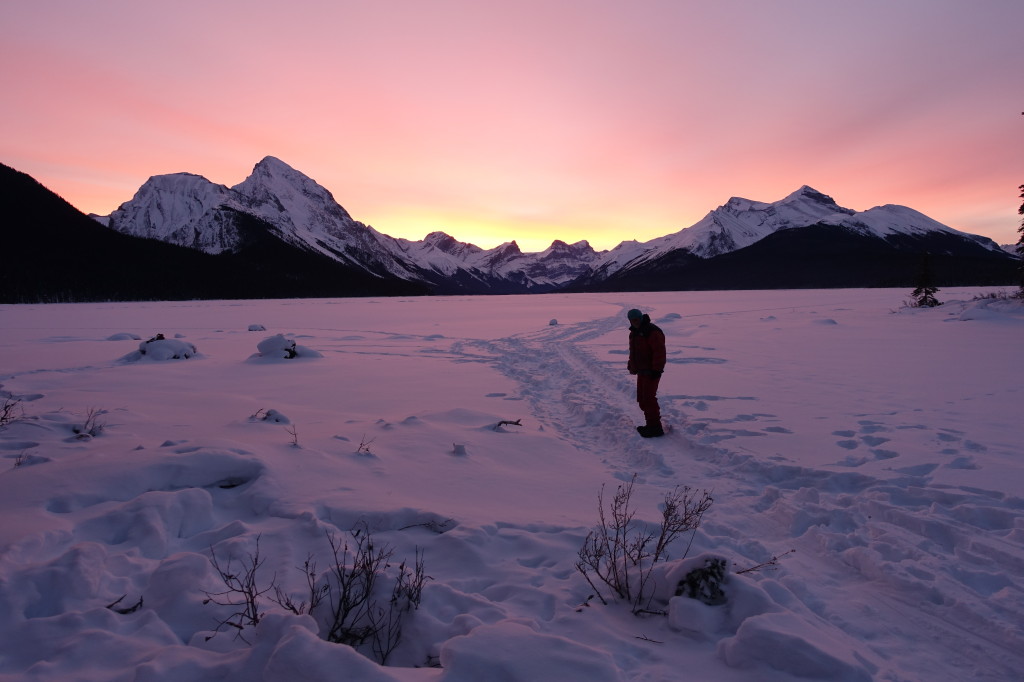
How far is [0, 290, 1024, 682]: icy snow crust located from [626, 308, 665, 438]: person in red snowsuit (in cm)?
43

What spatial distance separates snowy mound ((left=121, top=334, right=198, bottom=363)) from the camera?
13.6 m

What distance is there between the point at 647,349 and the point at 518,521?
4.25 m

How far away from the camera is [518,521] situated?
444 cm

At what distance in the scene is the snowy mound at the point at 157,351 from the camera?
13.6 m

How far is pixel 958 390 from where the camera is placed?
9.25 meters

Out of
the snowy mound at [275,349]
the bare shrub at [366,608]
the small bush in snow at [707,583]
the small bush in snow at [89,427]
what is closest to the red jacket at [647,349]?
the small bush in snow at [707,583]

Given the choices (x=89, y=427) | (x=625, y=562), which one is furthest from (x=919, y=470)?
(x=89, y=427)

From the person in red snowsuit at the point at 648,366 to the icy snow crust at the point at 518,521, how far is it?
0.43m

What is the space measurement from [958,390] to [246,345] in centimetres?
2105

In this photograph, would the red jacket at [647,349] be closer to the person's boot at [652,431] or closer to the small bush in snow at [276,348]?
the person's boot at [652,431]

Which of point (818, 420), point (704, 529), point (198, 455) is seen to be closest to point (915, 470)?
point (818, 420)

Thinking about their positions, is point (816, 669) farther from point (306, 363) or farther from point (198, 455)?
point (306, 363)

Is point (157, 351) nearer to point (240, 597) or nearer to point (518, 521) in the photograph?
point (240, 597)

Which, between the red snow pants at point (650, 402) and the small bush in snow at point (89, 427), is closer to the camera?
the small bush in snow at point (89, 427)
